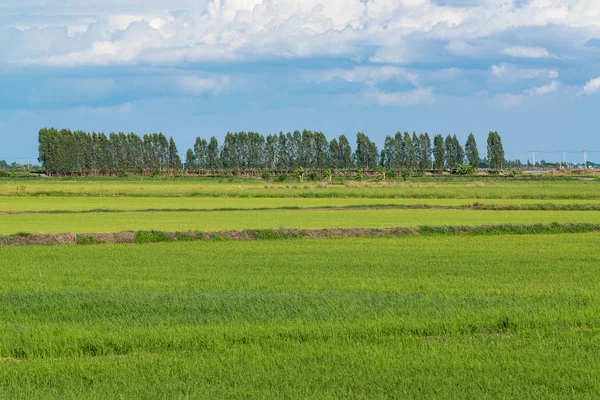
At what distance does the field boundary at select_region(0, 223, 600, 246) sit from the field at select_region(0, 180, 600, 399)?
443 centimetres

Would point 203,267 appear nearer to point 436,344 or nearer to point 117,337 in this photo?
point 117,337

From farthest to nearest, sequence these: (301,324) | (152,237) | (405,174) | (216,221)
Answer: (405,174)
(216,221)
(152,237)
(301,324)

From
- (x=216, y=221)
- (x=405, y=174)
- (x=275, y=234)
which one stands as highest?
(x=405, y=174)

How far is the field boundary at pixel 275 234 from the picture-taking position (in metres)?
28.2

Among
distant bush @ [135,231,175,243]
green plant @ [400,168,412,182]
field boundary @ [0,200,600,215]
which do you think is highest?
green plant @ [400,168,412,182]

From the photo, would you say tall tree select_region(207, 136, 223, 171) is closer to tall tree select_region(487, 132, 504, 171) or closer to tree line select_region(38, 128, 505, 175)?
tree line select_region(38, 128, 505, 175)

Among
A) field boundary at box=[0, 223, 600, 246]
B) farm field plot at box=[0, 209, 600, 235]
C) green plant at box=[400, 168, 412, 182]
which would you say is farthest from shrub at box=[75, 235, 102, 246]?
green plant at box=[400, 168, 412, 182]

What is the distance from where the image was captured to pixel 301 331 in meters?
11.0

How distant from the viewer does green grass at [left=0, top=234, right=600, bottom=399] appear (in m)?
8.48

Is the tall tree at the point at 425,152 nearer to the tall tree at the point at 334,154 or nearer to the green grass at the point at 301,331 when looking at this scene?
the tall tree at the point at 334,154

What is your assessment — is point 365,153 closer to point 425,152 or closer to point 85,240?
point 425,152

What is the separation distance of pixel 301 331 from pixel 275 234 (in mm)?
19828

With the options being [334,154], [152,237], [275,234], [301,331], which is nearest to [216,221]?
[275,234]

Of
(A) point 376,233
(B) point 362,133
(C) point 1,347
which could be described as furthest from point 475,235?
(B) point 362,133
